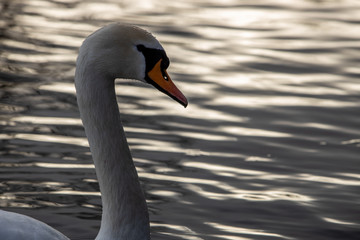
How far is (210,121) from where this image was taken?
8039 mm

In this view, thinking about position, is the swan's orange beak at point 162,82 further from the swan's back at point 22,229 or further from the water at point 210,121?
the water at point 210,121

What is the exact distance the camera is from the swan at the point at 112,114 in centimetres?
477

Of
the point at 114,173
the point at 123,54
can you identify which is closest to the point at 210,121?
the point at 114,173

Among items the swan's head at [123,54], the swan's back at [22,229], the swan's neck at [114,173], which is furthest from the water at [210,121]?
the swan's head at [123,54]

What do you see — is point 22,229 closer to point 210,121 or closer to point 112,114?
point 112,114

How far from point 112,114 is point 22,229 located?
71 centimetres

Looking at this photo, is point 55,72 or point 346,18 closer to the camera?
point 55,72

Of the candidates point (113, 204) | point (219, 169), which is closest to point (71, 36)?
point (219, 169)

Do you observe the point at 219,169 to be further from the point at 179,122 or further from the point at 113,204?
the point at 113,204

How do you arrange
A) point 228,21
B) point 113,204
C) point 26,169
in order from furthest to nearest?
point 228,21 → point 26,169 → point 113,204

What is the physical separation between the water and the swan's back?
A: 1.44m

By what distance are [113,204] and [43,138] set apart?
2.68 m

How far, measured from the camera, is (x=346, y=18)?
10.8 metres

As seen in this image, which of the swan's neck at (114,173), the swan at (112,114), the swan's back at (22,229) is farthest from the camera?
the swan's neck at (114,173)
